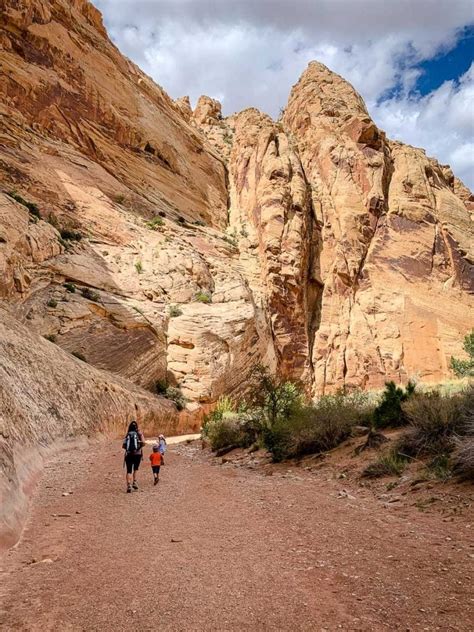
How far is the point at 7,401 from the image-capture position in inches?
384

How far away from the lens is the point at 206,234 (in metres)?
37.2

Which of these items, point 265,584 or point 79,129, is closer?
point 265,584

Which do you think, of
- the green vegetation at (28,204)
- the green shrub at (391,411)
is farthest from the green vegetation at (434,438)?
the green vegetation at (28,204)

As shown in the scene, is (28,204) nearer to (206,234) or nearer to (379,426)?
(206,234)

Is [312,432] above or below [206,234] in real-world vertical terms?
below

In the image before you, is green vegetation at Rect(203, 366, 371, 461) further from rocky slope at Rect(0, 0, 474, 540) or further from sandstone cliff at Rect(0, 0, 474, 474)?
sandstone cliff at Rect(0, 0, 474, 474)

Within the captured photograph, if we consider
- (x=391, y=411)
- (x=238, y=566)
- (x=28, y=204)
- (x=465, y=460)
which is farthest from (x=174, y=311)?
(x=238, y=566)

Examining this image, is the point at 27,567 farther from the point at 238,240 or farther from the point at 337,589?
the point at 238,240

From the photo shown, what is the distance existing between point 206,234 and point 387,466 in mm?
30980

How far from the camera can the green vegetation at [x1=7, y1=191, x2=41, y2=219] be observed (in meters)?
24.3

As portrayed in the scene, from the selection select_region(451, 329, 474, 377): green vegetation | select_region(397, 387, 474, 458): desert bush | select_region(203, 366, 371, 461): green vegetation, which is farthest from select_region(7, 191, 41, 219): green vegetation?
select_region(451, 329, 474, 377): green vegetation

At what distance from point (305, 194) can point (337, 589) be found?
1483 inches

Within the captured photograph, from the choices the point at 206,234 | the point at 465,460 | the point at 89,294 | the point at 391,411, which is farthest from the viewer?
the point at 206,234

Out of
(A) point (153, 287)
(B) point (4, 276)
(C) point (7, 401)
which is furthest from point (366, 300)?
(C) point (7, 401)
